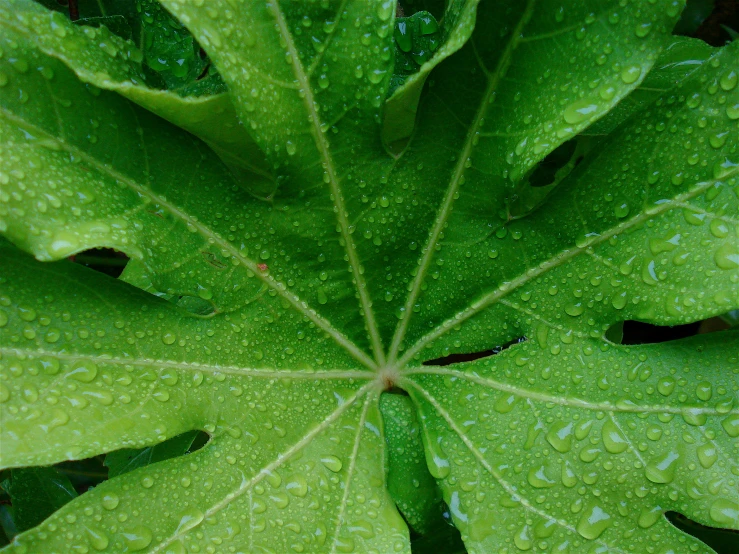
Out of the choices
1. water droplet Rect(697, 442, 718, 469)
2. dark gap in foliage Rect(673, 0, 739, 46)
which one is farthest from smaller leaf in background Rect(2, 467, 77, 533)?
dark gap in foliage Rect(673, 0, 739, 46)

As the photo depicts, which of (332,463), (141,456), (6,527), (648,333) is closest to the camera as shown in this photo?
(332,463)

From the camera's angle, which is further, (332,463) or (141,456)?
(141,456)

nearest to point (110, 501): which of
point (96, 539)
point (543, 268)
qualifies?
point (96, 539)

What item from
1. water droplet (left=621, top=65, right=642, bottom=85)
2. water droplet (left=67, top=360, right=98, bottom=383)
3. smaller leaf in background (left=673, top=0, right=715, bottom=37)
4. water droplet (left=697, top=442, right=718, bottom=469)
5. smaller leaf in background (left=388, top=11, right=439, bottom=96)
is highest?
smaller leaf in background (left=673, top=0, right=715, bottom=37)

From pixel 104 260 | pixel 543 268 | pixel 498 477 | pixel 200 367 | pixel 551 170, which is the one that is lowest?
pixel 498 477

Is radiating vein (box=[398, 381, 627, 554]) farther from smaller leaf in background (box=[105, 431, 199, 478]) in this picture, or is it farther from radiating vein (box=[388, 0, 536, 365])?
smaller leaf in background (box=[105, 431, 199, 478])

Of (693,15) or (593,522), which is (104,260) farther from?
(693,15)
